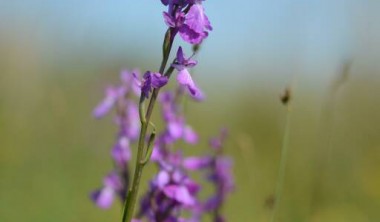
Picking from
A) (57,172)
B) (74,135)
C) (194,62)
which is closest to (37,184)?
(57,172)

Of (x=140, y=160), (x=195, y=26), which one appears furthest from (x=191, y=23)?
(x=140, y=160)

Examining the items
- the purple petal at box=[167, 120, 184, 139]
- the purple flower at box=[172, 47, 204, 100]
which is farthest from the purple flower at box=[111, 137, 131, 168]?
the purple flower at box=[172, 47, 204, 100]

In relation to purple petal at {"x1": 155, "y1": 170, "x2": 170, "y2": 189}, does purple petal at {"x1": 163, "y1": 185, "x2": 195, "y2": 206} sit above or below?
below

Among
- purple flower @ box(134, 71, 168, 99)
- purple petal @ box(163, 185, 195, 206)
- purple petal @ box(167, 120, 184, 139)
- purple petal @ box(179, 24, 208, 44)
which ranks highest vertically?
purple petal @ box(179, 24, 208, 44)

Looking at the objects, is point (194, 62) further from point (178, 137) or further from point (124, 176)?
point (124, 176)

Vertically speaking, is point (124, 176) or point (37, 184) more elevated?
point (124, 176)

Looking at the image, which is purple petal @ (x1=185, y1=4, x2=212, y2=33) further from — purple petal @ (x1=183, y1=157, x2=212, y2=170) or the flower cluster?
purple petal @ (x1=183, y1=157, x2=212, y2=170)
